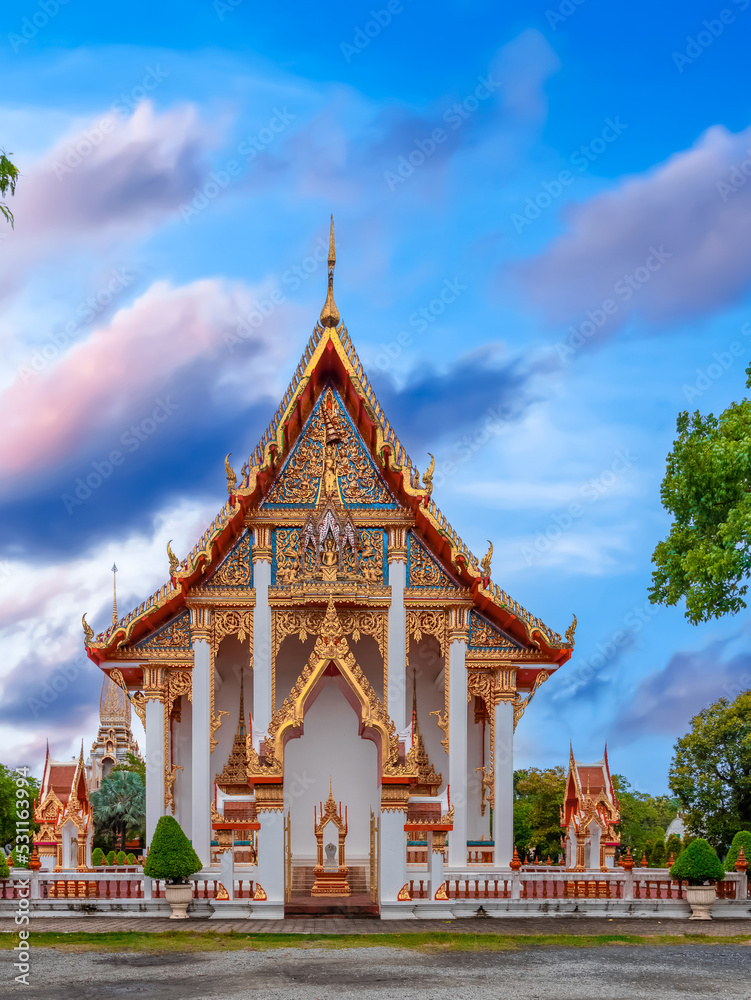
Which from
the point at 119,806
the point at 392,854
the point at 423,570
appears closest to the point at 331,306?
the point at 423,570

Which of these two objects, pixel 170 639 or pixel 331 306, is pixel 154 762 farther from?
pixel 331 306

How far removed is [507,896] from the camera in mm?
17578

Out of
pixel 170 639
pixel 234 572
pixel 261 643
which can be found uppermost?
pixel 234 572

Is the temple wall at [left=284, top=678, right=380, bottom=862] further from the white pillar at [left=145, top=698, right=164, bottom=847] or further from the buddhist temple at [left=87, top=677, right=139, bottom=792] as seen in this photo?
the buddhist temple at [left=87, top=677, right=139, bottom=792]

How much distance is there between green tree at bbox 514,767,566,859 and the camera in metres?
35.4

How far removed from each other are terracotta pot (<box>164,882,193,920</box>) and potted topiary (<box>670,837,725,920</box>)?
683 centimetres

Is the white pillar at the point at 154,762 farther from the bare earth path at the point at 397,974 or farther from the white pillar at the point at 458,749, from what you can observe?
the bare earth path at the point at 397,974

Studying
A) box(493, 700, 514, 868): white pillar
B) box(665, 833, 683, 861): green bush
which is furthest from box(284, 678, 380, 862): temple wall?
box(665, 833, 683, 861): green bush

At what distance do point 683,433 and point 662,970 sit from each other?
27.8 feet

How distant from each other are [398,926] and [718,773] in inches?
553

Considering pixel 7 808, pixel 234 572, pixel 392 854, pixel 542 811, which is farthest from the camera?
pixel 7 808

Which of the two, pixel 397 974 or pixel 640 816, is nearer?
pixel 397 974

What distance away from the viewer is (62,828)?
70.6 feet

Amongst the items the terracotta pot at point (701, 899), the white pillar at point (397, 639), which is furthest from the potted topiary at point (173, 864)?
the terracotta pot at point (701, 899)
